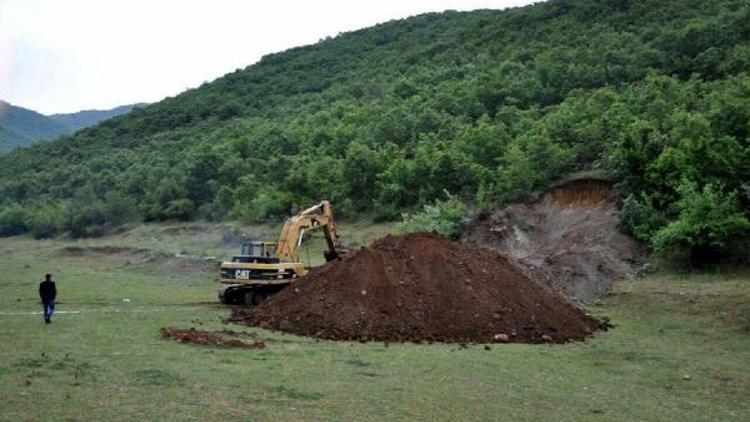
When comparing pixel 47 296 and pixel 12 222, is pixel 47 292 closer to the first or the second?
pixel 47 296

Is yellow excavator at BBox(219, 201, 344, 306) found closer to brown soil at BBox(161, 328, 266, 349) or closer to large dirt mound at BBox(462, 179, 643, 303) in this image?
brown soil at BBox(161, 328, 266, 349)

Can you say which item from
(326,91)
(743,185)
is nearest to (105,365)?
(743,185)

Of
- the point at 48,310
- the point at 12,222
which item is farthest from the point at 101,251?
the point at 48,310

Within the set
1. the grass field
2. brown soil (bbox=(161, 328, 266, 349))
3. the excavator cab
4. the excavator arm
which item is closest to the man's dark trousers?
the grass field

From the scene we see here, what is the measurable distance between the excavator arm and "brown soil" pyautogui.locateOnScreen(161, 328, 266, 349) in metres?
7.22

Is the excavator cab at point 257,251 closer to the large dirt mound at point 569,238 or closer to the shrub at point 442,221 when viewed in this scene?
the large dirt mound at point 569,238

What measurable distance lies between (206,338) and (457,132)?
3587cm

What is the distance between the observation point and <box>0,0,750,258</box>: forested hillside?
28781 mm

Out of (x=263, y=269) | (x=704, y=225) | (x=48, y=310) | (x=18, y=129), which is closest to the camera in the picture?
(x=48, y=310)

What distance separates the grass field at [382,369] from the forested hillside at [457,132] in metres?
6.06

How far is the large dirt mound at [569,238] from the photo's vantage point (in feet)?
84.3

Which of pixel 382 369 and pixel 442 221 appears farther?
pixel 442 221

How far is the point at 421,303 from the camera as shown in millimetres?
19781

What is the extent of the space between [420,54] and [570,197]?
61896mm
